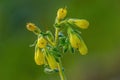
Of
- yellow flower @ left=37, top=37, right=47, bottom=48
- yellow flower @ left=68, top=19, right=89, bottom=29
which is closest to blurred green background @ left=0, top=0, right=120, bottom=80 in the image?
yellow flower @ left=68, top=19, right=89, bottom=29

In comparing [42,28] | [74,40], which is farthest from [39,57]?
[42,28]

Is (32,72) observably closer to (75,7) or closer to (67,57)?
(67,57)

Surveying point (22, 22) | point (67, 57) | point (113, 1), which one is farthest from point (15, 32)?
point (113, 1)

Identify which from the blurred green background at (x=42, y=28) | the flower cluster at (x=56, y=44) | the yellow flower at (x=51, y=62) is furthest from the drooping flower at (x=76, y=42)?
the blurred green background at (x=42, y=28)

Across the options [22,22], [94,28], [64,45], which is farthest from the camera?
[94,28]

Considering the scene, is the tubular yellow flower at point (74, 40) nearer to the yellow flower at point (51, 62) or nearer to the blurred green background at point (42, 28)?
the yellow flower at point (51, 62)

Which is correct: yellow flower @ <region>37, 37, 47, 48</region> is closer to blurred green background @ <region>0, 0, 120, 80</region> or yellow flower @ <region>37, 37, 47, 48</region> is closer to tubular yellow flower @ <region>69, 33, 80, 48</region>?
tubular yellow flower @ <region>69, 33, 80, 48</region>

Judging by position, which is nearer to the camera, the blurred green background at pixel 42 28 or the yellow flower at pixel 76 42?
the yellow flower at pixel 76 42

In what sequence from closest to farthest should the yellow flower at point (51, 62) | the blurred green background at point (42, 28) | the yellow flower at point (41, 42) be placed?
1. the yellow flower at point (41, 42)
2. the yellow flower at point (51, 62)
3. the blurred green background at point (42, 28)

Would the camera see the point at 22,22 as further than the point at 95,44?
No
